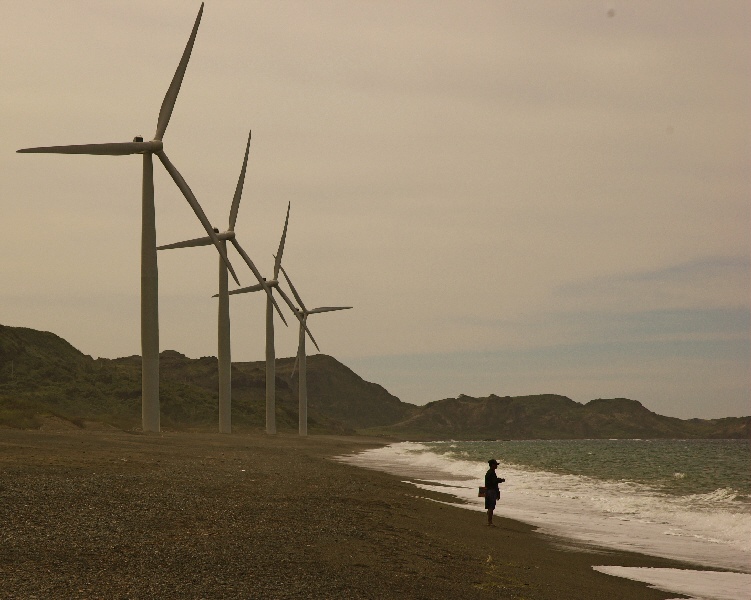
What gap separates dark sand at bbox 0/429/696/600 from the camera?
38.9 ft

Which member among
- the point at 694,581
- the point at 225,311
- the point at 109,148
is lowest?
the point at 694,581

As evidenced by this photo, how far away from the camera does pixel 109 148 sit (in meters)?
54.2

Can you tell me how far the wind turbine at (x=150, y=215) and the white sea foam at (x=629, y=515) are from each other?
59.1 ft

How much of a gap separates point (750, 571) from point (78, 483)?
570 inches

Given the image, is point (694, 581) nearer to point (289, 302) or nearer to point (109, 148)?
point (109, 148)

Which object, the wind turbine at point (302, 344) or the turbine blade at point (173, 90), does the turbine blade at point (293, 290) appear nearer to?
the wind turbine at point (302, 344)

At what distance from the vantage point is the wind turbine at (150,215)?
51.1 metres

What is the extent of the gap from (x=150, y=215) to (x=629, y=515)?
109ft

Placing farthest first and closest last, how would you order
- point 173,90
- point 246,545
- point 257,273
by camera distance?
1. point 257,273
2. point 173,90
3. point 246,545

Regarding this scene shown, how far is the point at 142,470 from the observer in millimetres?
24203

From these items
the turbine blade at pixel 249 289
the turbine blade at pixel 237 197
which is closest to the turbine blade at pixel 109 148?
the turbine blade at pixel 237 197

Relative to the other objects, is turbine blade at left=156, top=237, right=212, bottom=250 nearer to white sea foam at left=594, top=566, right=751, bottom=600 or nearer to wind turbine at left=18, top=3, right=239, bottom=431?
wind turbine at left=18, top=3, right=239, bottom=431

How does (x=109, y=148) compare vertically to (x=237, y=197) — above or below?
below

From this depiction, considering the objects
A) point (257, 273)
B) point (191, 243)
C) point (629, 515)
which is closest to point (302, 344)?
point (257, 273)
